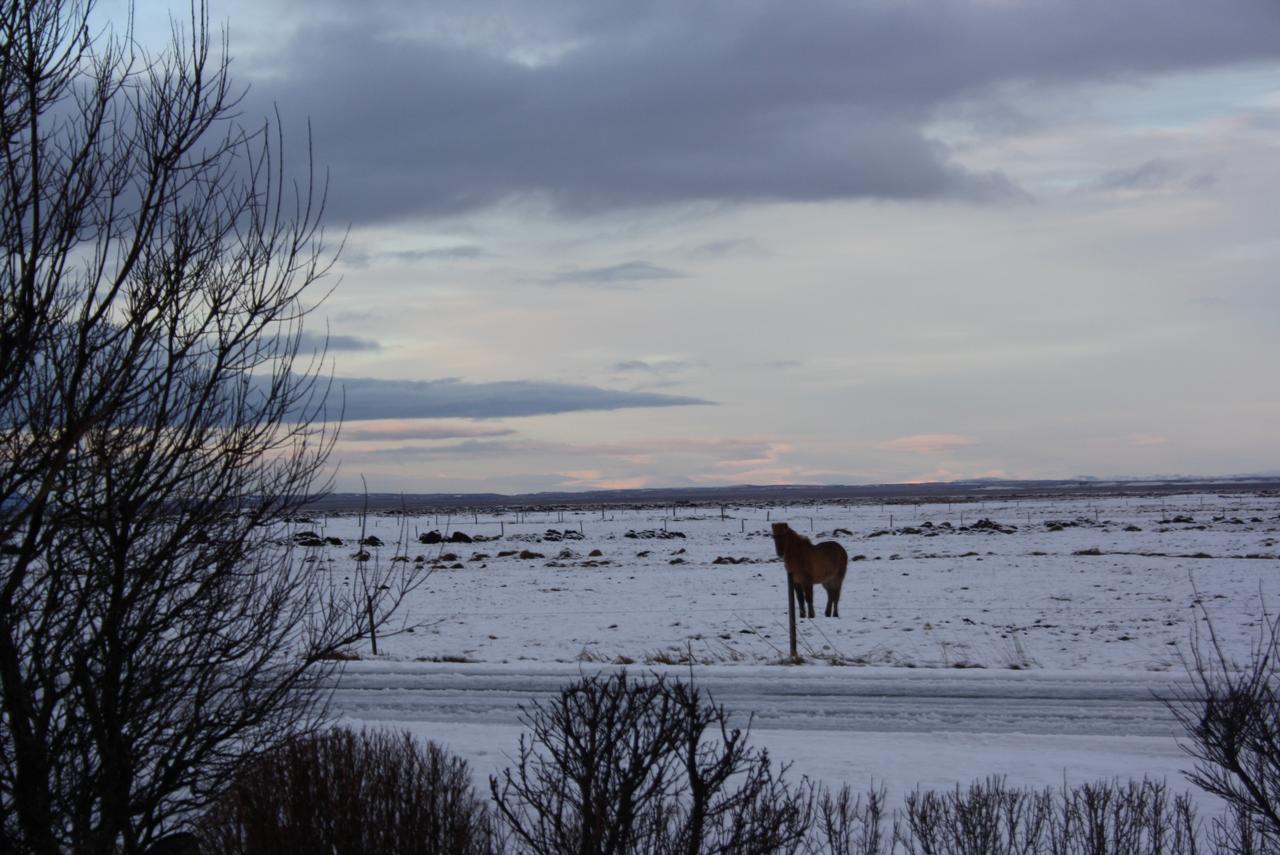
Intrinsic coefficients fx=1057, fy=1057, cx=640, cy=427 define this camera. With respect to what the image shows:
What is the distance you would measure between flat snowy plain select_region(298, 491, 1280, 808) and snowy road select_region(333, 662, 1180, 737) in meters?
0.04

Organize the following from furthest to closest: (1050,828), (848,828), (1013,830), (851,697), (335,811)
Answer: (851,697) < (848,828) < (1050,828) < (1013,830) < (335,811)

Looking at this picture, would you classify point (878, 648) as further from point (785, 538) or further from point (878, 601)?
point (878, 601)

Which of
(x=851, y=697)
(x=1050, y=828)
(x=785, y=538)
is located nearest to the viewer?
(x=1050, y=828)

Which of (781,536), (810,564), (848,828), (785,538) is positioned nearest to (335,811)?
(848,828)

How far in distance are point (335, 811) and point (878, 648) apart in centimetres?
1352

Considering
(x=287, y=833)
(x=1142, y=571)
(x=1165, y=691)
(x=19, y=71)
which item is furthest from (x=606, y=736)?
(x=1142, y=571)

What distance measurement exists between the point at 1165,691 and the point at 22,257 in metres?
12.4

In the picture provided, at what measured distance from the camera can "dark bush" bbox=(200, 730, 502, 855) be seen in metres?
5.61

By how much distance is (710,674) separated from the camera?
45.3 feet

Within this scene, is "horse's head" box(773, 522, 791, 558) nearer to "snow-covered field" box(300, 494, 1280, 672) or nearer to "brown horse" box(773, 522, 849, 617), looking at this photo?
"brown horse" box(773, 522, 849, 617)

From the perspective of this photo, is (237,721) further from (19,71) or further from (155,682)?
(19,71)

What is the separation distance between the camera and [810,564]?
2145 centimetres

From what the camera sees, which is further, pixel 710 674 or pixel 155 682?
pixel 710 674

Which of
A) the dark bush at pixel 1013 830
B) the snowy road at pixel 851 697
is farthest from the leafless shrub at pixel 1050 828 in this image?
the snowy road at pixel 851 697
